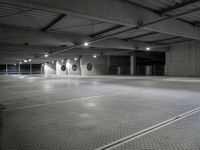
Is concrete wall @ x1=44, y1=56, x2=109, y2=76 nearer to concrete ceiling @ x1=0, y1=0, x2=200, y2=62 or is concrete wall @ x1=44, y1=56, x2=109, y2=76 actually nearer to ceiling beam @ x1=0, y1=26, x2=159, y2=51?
ceiling beam @ x1=0, y1=26, x2=159, y2=51

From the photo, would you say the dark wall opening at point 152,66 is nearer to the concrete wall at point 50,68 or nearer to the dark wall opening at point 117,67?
the dark wall opening at point 117,67

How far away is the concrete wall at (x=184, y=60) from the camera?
50.4 ft

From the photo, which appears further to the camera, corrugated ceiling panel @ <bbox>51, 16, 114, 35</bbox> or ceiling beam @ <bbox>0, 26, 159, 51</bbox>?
ceiling beam @ <bbox>0, 26, 159, 51</bbox>

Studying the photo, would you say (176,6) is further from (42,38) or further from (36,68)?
(36,68)

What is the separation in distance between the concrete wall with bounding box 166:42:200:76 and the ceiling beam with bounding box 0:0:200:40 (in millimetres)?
9654

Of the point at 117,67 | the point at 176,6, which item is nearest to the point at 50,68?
the point at 117,67

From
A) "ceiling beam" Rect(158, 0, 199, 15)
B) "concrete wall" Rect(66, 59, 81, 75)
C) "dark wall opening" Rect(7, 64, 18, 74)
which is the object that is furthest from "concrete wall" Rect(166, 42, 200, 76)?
"dark wall opening" Rect(7, 64, 18, 74)

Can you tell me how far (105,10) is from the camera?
5219 millimetres

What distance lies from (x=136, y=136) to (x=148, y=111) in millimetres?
1451

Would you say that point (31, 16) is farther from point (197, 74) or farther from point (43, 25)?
point (197, 74)

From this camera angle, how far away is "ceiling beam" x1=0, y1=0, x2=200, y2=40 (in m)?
4.23

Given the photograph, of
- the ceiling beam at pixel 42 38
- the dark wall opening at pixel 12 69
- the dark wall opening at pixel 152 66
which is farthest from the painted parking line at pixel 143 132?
the dark wall opening at pixel 12 69

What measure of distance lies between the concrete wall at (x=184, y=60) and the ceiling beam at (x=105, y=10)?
9.65 meters

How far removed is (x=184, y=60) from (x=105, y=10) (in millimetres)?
13697
